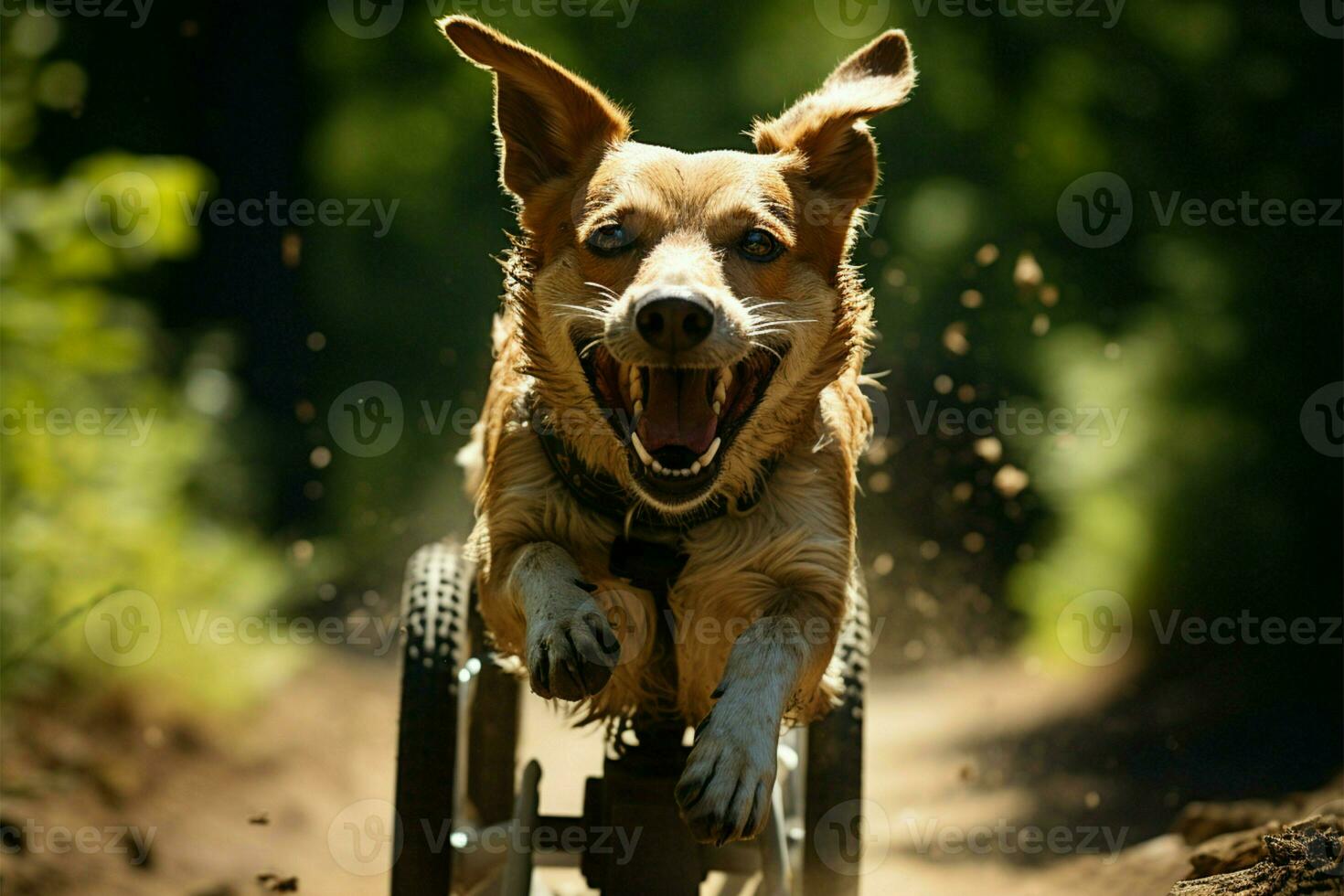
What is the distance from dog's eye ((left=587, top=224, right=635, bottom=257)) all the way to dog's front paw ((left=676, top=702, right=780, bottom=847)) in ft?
3.87

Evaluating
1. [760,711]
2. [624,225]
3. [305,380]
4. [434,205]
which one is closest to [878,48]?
[624,225]

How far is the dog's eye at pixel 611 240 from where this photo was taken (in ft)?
10.8

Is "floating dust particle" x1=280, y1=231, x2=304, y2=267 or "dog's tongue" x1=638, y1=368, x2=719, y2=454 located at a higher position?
"floating dust particle" x1=280, y1=231, x2=304, y2=267

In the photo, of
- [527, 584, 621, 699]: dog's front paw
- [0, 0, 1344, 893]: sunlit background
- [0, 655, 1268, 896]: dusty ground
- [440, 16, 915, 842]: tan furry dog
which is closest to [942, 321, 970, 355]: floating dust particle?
[0, 0, 1344, 893]: sunlit background

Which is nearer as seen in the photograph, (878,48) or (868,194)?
(868,194)

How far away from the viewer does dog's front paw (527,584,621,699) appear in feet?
9.47

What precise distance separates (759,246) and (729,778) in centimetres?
133

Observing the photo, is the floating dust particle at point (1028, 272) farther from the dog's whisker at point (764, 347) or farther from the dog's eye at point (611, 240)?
the dog's eye at point (611, 240)

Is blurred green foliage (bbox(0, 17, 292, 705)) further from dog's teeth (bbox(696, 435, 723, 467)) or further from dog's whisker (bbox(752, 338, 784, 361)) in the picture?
dog's whisker (bbox(752, 338, 784, 361))

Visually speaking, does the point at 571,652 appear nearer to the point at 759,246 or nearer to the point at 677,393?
the point at 677,393

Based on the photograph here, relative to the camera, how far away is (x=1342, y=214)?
6453 millimetres

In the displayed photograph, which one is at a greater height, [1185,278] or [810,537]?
[1185,278]

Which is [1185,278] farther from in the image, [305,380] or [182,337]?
[182,337]

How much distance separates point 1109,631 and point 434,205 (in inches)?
173
